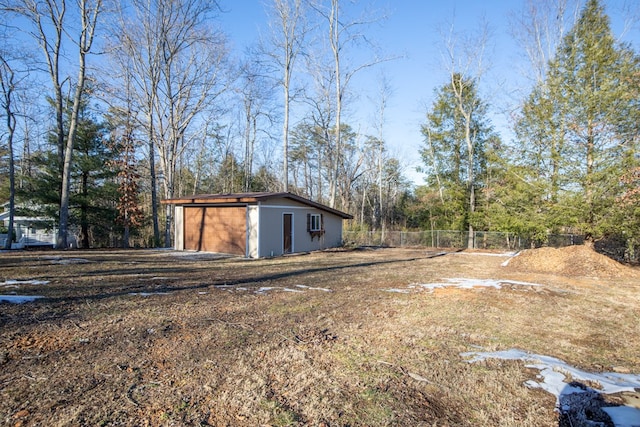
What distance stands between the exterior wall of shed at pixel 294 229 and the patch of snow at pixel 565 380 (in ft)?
34.0

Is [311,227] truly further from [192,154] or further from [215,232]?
[192,154]

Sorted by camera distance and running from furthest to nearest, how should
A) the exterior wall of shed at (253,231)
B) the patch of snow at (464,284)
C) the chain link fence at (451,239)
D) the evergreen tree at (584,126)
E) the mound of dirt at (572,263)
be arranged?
the chain link fence at (451,239) < the exterior wall of shed at (253,231) < the evergreen tree at (584,126) < the mound of dirt at (572,263) < the patch of snow at (464,284)

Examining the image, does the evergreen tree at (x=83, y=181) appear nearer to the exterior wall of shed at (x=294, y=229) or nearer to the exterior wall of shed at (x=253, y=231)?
the exterior wall of shed at (x=253, y=231)

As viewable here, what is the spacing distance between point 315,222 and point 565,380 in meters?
13.6

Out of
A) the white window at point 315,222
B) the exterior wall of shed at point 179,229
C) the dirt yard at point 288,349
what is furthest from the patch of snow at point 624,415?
the exterior wall of shed at point 179,229

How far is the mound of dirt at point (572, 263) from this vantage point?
9.64 meters

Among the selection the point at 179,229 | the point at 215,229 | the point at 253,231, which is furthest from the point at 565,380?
the point at 179,229

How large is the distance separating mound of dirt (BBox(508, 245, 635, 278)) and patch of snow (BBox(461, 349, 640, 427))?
7680mm

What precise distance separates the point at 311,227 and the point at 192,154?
57.3 feet

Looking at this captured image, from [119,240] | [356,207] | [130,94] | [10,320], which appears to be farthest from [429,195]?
[10,320]

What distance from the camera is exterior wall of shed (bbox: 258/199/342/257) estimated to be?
13273 mm

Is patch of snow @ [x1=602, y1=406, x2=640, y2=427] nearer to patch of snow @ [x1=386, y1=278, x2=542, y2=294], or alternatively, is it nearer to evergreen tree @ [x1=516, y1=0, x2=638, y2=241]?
patch of snow @ [x1=386, y1=278, x2=542, y2=294]

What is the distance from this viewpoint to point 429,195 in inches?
921

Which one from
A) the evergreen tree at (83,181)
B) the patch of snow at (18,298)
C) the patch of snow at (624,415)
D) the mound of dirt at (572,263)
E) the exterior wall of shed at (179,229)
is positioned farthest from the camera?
the evergreen tree at (83,181)
